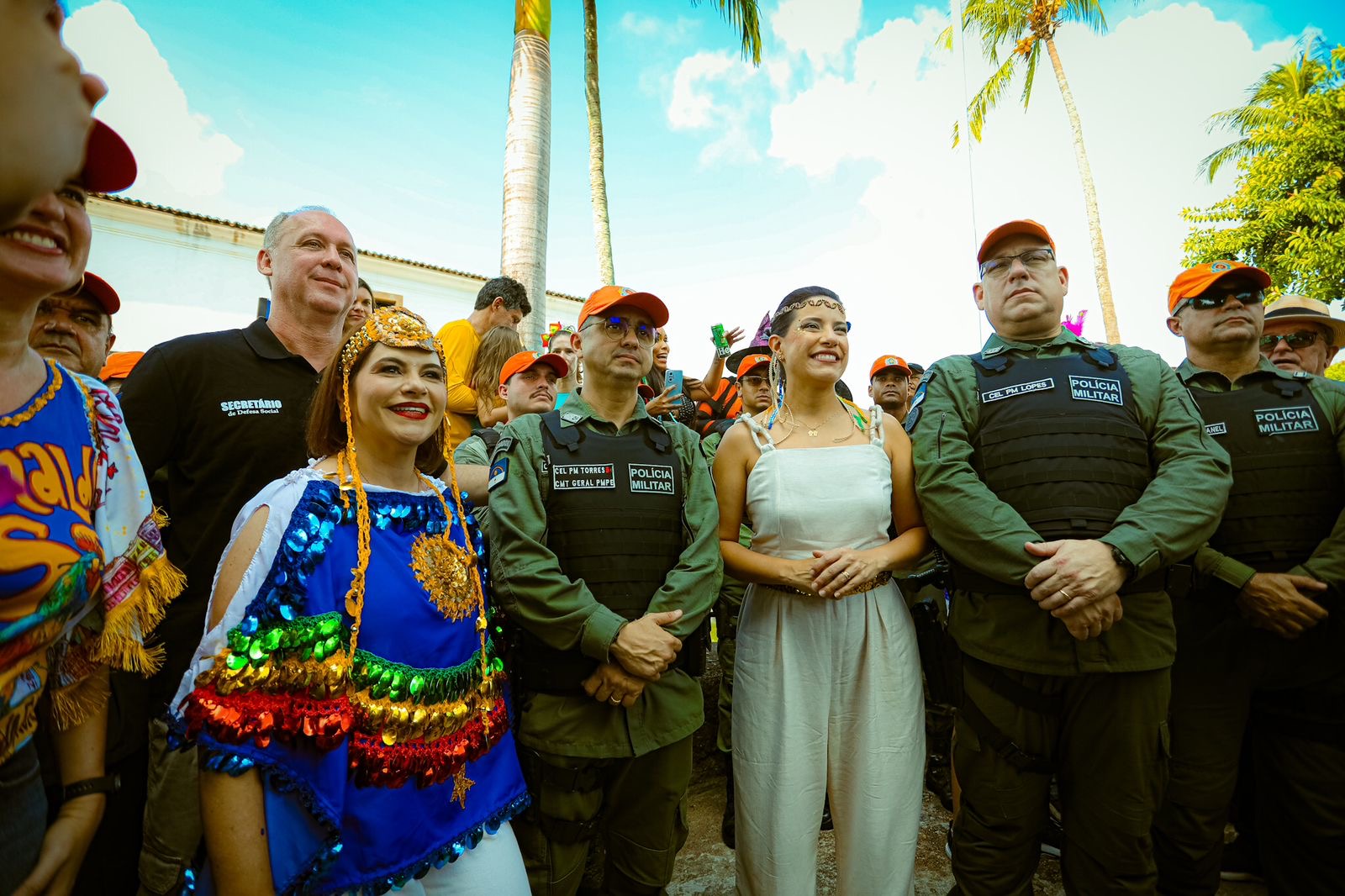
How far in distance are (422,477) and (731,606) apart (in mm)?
3034

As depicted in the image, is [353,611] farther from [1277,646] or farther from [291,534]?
[1277,646]

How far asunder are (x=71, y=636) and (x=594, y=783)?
1.67 meters

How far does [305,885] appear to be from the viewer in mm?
1562

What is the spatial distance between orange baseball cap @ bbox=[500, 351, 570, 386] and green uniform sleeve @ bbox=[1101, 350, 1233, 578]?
124 inches

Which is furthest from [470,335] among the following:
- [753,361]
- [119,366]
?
[119,366]

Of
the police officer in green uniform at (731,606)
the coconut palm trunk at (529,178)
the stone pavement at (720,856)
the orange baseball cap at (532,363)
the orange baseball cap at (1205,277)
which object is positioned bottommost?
the stone pavement at (720,856)

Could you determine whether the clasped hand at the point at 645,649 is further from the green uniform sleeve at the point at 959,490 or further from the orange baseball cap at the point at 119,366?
the orange baseball cap at the point at 119,366

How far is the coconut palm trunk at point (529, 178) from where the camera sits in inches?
290

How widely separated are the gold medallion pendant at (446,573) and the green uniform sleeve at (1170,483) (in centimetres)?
232

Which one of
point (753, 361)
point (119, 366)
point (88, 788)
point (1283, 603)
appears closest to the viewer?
point (88, 788)

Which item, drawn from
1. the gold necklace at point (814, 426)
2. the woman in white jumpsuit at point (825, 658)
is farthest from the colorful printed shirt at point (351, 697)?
the gold necklace at point (814, 426)

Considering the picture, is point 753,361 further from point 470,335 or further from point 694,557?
point 694,557

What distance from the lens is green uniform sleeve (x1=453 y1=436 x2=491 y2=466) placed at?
354 centimetres

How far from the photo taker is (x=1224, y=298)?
10.6ft
